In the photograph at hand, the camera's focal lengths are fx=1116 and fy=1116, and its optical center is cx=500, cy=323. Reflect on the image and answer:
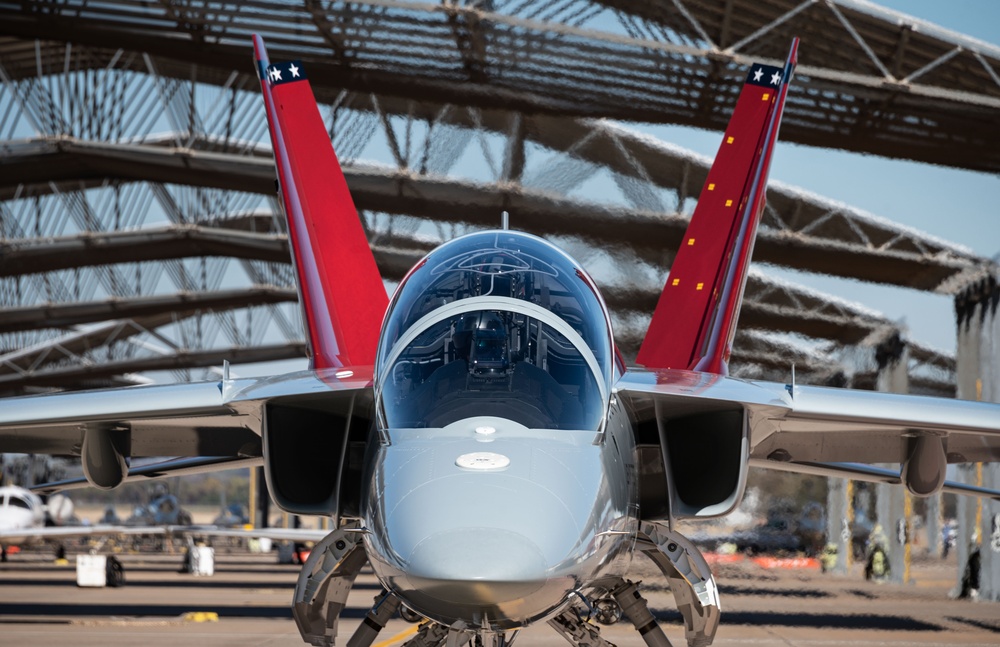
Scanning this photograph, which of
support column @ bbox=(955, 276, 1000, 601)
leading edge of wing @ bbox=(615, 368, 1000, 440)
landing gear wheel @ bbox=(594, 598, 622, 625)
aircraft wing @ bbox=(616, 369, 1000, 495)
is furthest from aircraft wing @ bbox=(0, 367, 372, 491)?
support column @ bbox=(955, 276, 1000, 601)

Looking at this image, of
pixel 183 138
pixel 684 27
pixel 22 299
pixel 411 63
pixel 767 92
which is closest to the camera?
pixel 767 92

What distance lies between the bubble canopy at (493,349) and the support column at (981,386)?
15.0 metres

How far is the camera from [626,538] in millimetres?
4703

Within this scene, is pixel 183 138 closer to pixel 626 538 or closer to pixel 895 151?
pixel 895 151

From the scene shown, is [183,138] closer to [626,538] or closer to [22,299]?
[22,299]

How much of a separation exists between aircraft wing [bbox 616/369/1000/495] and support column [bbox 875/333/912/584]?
60.5 feet

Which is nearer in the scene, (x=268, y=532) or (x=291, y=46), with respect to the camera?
(x=291, y=46)

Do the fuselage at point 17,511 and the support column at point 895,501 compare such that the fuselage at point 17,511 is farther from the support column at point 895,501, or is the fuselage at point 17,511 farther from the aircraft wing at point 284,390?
the support column at point 895,501

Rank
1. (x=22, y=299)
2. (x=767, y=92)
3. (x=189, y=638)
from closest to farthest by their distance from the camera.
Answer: (x=767, y=92) < (x=189, y=638) < (x=22, y=299)

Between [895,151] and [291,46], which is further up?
[291,46]

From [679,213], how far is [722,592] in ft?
30.3

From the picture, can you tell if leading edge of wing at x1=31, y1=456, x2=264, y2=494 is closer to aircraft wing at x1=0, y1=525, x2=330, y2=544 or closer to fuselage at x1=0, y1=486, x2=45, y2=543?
aircraft wing at x1=0, y1=525, x2=330, y2=544

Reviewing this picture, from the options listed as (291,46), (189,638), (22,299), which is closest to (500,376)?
(189,638)

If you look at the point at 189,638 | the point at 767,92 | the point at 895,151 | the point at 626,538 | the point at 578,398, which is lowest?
the point at 189,638
